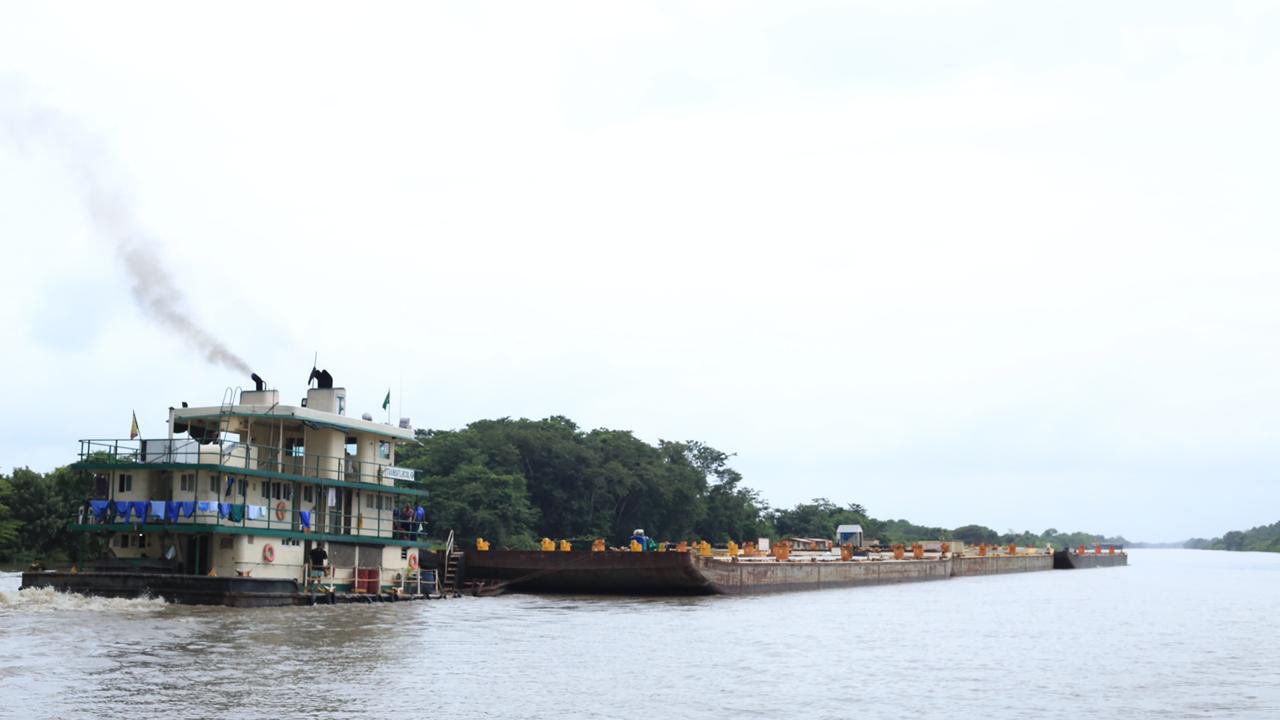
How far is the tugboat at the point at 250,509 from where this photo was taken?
37.7 m

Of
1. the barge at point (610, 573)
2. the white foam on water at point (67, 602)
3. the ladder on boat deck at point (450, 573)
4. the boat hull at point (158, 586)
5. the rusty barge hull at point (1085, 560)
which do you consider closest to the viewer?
the white foam on water at point (67, 602)

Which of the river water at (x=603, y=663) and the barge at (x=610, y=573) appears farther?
the barge at (x=610, y=573)

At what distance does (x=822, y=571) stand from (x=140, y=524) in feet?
134

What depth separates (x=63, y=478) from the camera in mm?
68562

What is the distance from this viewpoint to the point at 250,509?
39.6m

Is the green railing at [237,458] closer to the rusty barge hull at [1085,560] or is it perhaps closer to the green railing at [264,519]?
the green railing at [264,519]

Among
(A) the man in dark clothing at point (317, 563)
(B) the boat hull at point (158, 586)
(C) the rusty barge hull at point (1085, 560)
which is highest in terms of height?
(A) the man in dark clothing at point (317, 563)

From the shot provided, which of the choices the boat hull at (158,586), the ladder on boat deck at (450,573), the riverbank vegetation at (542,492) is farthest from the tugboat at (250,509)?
the riverbank vegetation at (542,492)

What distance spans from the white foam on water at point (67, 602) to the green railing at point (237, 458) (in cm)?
402

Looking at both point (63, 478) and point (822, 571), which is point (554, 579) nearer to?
point (822, 571)

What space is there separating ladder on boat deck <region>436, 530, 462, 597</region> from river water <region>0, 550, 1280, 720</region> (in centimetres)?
252

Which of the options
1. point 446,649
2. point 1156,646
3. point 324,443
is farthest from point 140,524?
point 1156,646

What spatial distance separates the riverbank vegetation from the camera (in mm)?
69000

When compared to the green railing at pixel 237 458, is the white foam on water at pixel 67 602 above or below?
below
